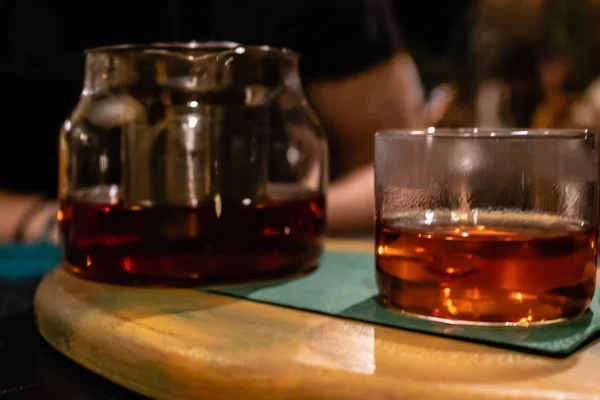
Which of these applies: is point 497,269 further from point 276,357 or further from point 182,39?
point 182,39

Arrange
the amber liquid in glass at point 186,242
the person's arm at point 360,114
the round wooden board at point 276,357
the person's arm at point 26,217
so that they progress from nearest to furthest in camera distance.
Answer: the round wooden board at point 276,357
the amber liquid in glass at point 186,242
the person's arm at point 26,217
the person's arm at point 360,114

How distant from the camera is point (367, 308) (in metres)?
0.49

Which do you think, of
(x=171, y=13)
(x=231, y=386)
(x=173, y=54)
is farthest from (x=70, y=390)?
(x=171, y=13)

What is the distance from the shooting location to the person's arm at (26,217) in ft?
3.65

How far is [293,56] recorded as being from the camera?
0.64 metres

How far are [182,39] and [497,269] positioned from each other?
0.81 m

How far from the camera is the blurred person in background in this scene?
3.84ft

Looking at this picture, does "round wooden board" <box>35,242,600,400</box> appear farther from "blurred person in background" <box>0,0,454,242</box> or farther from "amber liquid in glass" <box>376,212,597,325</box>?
"blurred person in background" <box>0,0,454,242</box>

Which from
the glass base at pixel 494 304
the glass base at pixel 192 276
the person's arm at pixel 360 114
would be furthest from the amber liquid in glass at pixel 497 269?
the person's arm at pixel 360 114

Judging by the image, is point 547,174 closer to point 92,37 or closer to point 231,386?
point 231,386

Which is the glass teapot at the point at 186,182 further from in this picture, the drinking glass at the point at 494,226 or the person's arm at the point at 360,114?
the person's arm at the point at 360,114

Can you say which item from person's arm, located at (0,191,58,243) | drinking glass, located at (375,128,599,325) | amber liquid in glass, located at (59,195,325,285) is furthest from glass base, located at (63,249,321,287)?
person's arm, located at (0,191,58,243)

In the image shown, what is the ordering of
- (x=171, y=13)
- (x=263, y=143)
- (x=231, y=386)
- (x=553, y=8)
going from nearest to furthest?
1. (x=231, y=386)
2. (x=263, y=143)
3. (x=171, y=13)
4. (x=553, y=8)

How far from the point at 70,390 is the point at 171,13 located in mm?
836
